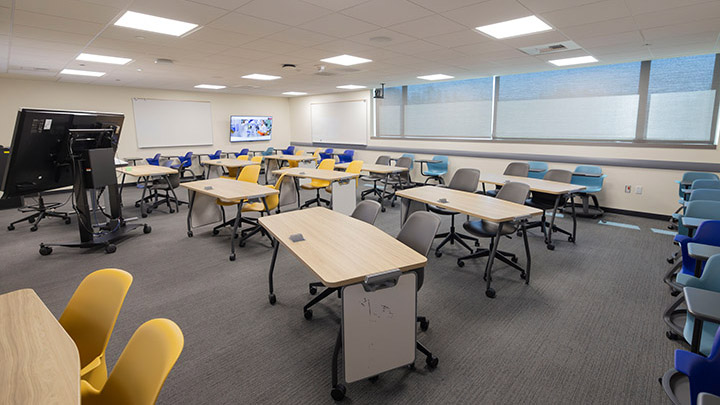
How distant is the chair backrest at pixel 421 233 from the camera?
230cm

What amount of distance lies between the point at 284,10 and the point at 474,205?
2.69 meters

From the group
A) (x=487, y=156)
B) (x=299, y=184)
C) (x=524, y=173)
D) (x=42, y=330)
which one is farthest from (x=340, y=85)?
(x=42, y=330)

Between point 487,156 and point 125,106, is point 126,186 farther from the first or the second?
point 487,156

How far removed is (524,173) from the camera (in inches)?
217

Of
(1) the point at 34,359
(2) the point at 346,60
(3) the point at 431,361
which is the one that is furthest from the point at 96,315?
(2) the point at 346,60

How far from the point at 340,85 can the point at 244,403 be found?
8.11 meters

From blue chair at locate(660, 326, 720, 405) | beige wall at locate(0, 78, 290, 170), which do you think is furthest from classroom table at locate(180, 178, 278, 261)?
beige wall at locate(0, 78, 290, 170)

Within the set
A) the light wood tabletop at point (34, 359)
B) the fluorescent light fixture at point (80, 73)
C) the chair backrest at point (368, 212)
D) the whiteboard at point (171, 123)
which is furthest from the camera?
the whiteboard at point (171, 123)

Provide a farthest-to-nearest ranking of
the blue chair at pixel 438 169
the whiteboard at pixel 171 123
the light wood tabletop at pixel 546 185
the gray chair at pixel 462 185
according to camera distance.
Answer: the whiteboard at pixel 171 123, the blue chair at pixel 438 169, the gray chair at pixel 462 185, the light wood tabletop at pixel 546 185

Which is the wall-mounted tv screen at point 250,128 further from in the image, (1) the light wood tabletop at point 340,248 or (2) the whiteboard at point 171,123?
(1) the light wood tabletop at point 340,248

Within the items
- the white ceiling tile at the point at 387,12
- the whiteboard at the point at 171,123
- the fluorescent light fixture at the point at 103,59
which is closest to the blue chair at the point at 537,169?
the white ceiling tile at the point at 387,12

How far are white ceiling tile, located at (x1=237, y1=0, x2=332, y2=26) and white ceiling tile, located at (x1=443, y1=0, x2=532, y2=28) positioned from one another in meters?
1.30

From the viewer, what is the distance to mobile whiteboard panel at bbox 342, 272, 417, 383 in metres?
1.85

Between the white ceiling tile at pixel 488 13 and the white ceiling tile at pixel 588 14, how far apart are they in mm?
324
